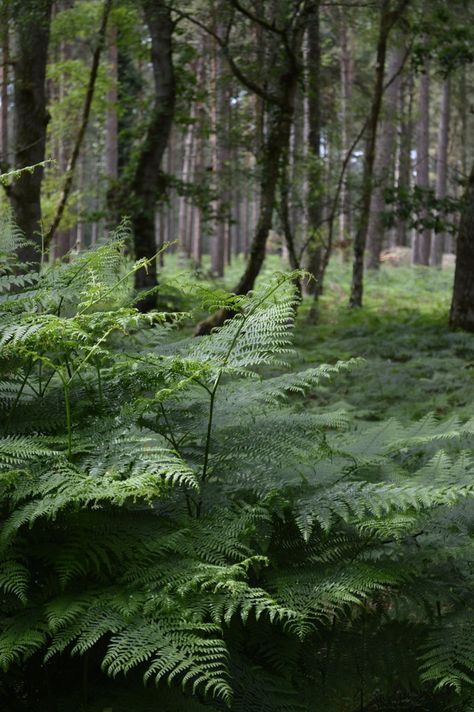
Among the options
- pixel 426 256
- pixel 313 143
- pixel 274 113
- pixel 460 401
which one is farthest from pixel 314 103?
pixel 426 256

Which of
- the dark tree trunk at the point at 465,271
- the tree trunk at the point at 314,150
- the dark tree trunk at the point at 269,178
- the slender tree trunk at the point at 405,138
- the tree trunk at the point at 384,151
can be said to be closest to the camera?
the dark tree trunk at the point at 269,178

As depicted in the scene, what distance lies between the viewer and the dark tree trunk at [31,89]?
946 cm

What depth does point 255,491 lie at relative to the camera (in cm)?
244

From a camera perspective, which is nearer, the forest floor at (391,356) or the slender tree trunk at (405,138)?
the forest floor at (391,356)

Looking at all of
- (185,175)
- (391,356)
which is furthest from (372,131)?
(185,175)

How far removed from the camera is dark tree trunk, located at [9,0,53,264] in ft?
31.0

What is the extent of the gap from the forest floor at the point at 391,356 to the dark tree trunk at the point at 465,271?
0.40 meters

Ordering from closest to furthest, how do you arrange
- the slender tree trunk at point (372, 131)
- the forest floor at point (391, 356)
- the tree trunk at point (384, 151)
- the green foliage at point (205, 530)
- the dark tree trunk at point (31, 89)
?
the green foliage at point (205, 530), the forest floor at point (391, 356), the dark tree trunk at point (31, 89), the slender tree trunk at point (372, 131), the tree trunk at point (384, 151)

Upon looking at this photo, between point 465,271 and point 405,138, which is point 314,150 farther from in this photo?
point 405,138

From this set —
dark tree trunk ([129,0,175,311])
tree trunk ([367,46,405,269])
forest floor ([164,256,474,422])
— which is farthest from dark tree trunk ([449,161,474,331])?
tree trunk ([367,46,405,269])

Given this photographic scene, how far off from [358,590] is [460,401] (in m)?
5.65

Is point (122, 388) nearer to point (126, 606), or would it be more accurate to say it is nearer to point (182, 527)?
point (182, 527)

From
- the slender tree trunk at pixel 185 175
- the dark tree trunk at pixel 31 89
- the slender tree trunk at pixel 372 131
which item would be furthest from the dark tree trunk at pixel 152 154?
the slender tree trunk at pixel 185 175

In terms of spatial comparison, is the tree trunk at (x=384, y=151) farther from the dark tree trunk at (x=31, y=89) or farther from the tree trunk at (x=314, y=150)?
the dark tree trunk at (x=31, y=89)
